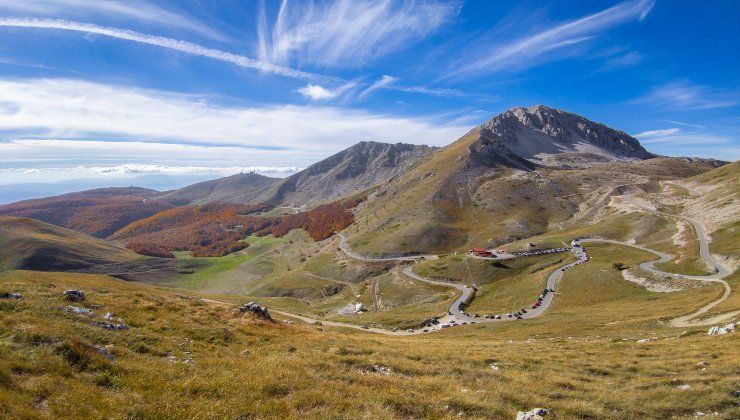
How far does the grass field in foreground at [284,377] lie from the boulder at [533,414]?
595 mm

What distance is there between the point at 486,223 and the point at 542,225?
26.0m

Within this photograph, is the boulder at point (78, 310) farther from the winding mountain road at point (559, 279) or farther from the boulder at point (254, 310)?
the winding mountain road at point (559, 279)

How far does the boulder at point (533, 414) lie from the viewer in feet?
49.7

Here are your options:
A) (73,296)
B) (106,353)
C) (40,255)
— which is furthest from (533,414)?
(40,255)

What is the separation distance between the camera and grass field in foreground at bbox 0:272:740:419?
1434 cm

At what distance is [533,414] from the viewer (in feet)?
50.5

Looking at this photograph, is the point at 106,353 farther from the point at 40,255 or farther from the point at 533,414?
the point at 40,255

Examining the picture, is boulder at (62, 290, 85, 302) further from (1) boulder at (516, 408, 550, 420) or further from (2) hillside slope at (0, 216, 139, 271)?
(2) hillside slope at (0, 216, 139, 271)

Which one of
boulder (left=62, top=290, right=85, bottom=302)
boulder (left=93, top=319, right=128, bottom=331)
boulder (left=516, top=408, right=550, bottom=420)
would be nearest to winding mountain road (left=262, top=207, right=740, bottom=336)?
boulder (left=516, top=408, right=550, bottom=420)

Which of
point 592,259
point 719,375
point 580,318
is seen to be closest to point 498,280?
point 592,259

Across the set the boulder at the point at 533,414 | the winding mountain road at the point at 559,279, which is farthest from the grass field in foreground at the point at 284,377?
the winding mountain road at the point at 559,279

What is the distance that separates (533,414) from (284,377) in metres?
11.5

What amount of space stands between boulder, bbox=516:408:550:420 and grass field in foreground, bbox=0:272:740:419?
1.95 ft

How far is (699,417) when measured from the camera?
54.4 ft
